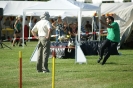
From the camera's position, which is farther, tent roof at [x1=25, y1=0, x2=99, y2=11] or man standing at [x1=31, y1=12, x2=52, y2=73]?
tent roof at [x1=25, y1=0, x2=99, y2=11]

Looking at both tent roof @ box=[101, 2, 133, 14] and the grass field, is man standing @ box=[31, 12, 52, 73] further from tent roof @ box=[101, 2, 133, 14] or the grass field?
tent roof @ box=[101, 2, 133, 14]

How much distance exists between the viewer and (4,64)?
1858cm

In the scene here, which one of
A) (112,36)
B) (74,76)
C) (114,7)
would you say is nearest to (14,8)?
(114,7)

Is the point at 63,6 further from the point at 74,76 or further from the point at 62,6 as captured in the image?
the point at 74,76

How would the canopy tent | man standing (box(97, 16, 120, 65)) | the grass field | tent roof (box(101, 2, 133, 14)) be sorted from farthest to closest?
1. tent roof (box(101, 2, 133, 14))
2. the canopy tent
3. man standing (box(97, 16, 120, 65))
4. the grass field

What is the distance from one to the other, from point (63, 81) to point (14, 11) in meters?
28.0

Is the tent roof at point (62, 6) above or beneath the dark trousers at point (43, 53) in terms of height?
above

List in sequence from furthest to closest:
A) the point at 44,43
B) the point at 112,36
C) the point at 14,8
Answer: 1. the point at 14,8
2. the point at 112,36
3. the point at 44,43

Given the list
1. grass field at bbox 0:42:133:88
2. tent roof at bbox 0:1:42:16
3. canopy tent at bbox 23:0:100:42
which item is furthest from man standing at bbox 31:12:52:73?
tent roof at bbox 0:1:42:16

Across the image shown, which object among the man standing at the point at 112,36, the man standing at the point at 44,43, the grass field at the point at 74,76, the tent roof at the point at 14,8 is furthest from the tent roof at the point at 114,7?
the man standing at the point at 44,43

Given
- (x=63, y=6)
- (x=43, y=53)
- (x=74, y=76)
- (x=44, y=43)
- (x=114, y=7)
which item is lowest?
(x=74, y=76)

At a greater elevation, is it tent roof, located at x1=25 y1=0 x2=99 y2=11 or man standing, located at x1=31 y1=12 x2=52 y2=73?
tent roof, located at x1=25 y1=0 x2=99 y2=11

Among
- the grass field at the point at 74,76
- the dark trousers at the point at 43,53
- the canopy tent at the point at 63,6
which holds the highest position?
the canopy tent at the point at 63,6

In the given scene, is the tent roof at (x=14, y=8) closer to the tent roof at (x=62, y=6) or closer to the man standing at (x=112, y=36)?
the tent roof at (x=62, y=6)
